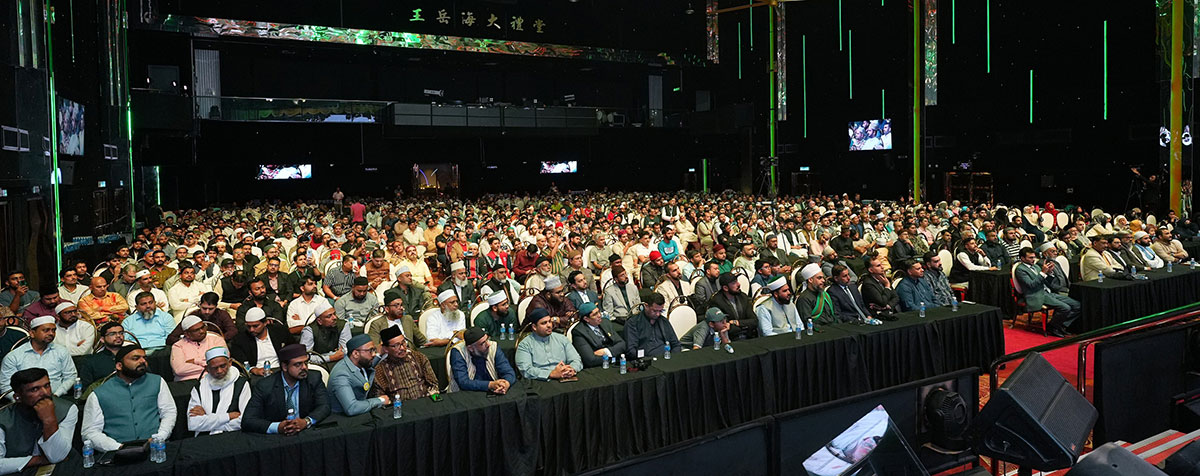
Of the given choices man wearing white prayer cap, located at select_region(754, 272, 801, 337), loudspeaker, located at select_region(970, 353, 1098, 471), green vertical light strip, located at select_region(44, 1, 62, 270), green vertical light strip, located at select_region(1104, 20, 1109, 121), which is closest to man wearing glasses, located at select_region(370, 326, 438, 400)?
man wearing white prayer cap, located at select_region(754, 272, 801, 337)

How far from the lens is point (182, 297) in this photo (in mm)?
9609

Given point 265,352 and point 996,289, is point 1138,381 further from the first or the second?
point 265,352

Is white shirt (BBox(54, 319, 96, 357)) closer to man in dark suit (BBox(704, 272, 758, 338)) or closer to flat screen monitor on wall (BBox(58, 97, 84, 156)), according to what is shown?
man in dark suit (BBox(704, 272, 758, 338))

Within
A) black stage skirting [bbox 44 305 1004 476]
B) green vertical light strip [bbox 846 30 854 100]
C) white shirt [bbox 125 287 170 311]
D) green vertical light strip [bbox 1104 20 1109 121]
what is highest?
green vertical light strip [bbox 846 30 854 100]

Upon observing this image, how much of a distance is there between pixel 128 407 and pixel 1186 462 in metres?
5.84

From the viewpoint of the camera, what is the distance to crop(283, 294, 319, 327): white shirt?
27.7 feet

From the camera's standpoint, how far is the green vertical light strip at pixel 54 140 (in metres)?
11.7

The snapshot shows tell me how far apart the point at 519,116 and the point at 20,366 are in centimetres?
2228

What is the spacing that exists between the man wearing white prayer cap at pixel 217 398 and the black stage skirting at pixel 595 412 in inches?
6.5

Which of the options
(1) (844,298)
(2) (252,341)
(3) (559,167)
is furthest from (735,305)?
(3) (559,167)

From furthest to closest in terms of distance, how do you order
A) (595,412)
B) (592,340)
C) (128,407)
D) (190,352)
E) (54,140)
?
(54,140)
(592,340)
(190,352)
(595,412)
(128,407)

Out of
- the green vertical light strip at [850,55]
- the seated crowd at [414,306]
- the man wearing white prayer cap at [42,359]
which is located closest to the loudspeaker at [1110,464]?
the seated crowd at [414,306]

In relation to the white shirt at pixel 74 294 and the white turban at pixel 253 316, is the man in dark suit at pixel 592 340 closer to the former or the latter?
the white turban at pixel 253 316

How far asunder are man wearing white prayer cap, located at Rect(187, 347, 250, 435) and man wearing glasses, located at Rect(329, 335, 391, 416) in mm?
671
